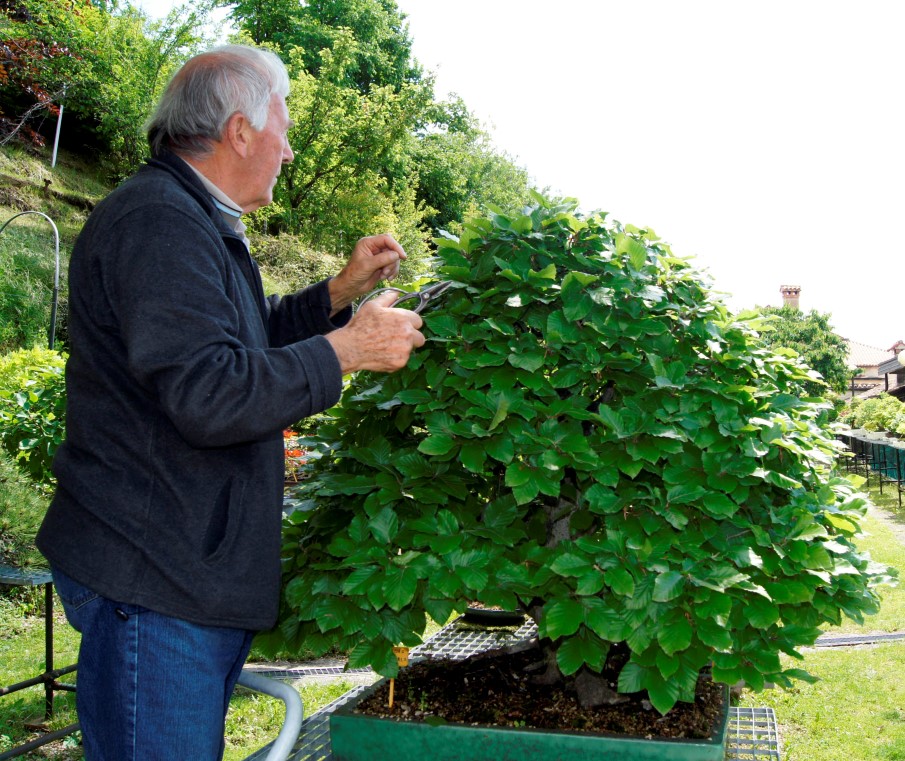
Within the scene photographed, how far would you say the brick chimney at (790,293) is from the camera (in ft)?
194

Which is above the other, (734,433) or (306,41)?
(306,41)

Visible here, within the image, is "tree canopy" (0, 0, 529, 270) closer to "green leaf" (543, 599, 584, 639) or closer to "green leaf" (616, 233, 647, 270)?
"green leaf" (616, 233, 647, 270)

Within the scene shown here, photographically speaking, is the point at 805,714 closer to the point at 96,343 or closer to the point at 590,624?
the point at 590,624

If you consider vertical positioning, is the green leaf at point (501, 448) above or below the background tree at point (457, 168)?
below

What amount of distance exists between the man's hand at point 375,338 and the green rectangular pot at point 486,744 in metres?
0.79

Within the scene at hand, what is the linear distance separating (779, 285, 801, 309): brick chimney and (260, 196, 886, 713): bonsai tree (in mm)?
61547

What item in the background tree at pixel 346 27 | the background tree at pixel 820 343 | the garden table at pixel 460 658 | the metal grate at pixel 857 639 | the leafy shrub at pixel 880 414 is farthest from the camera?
the background tree at pixel 820 343

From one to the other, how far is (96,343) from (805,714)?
4074mm

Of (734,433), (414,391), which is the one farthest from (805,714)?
(414,391)

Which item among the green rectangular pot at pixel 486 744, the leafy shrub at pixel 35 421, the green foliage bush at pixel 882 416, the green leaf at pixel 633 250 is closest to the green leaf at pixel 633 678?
the green rectangular pot at pixel 486 744

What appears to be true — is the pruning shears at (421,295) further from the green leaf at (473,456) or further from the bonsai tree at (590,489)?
the green leaf at (473,456)

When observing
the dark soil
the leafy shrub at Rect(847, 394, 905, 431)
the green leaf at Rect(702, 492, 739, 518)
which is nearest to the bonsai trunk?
the dark soil

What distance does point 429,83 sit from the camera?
2642cm

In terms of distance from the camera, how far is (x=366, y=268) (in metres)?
2.13
